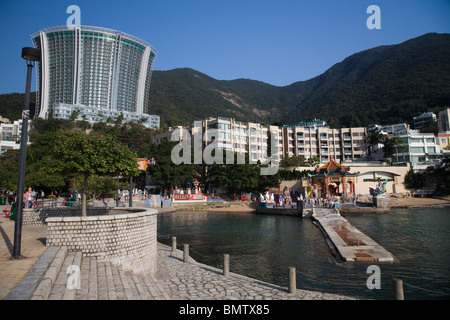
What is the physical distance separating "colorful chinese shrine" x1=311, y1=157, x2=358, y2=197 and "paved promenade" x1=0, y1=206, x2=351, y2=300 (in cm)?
3836

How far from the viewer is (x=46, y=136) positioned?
63.3m

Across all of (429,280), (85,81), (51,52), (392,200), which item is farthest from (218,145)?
(51,52)

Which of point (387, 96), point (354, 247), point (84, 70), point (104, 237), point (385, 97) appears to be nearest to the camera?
point (104, 237)

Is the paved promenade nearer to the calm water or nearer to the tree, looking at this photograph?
the calm water

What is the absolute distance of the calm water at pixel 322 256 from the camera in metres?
10.4

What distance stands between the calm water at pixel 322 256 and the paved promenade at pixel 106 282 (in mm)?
2085

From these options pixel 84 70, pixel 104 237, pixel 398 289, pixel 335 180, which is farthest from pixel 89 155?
pixel 84 70

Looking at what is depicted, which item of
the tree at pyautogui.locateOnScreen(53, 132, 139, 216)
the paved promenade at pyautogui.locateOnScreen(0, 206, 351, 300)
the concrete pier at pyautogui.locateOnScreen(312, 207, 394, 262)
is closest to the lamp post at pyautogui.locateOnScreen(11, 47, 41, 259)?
the paved promenade at pyautogui.locateOnScreen(0, 206, 351, 300)

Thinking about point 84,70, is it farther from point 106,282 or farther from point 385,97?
point 106,282

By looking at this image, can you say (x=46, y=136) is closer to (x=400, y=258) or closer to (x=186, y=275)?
(x=186, y=275)

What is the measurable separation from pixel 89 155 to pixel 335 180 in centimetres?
4204

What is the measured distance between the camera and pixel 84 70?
13638 cm

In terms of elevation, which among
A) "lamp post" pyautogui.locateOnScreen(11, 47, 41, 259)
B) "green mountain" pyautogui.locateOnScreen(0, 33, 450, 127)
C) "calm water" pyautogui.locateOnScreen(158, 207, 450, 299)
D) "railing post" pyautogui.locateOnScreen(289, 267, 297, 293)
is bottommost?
"calm water" pyautogui.locateOnScreen(158, 207, 450, 299)

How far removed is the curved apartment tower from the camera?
13300 centimetres
